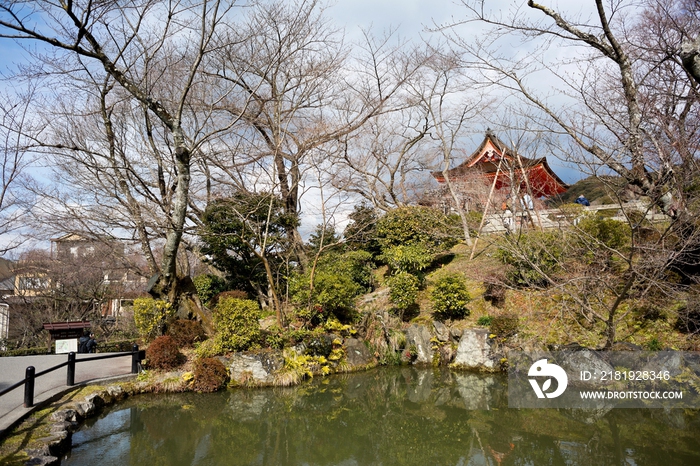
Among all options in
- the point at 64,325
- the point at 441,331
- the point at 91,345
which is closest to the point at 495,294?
the point at 441,331

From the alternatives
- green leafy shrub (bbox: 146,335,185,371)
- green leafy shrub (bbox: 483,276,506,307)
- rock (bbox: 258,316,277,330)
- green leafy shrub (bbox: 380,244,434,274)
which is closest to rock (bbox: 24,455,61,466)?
green leafy shrub (bbox: 146,335,185,371)

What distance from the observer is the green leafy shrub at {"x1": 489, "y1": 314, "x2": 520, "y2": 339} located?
955 cm

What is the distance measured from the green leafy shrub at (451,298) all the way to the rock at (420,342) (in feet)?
2.03

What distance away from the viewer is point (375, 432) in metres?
6.41

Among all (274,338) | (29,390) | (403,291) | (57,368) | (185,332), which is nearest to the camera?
(29,390)

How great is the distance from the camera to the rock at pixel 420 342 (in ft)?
34.5

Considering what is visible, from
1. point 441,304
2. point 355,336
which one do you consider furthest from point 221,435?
point 441,304

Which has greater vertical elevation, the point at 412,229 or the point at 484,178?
the point at 484,178

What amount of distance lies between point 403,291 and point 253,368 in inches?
163

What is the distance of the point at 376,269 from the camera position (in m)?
14.7

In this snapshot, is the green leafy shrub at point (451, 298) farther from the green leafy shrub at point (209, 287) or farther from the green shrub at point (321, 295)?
the green leafy shrub at point (209, 287)

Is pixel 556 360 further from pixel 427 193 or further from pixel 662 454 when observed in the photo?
pixel 427 193

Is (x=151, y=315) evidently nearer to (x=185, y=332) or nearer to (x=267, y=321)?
(x=185, y=332)

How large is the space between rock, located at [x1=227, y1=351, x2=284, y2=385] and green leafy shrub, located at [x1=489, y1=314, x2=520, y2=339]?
4.61m
